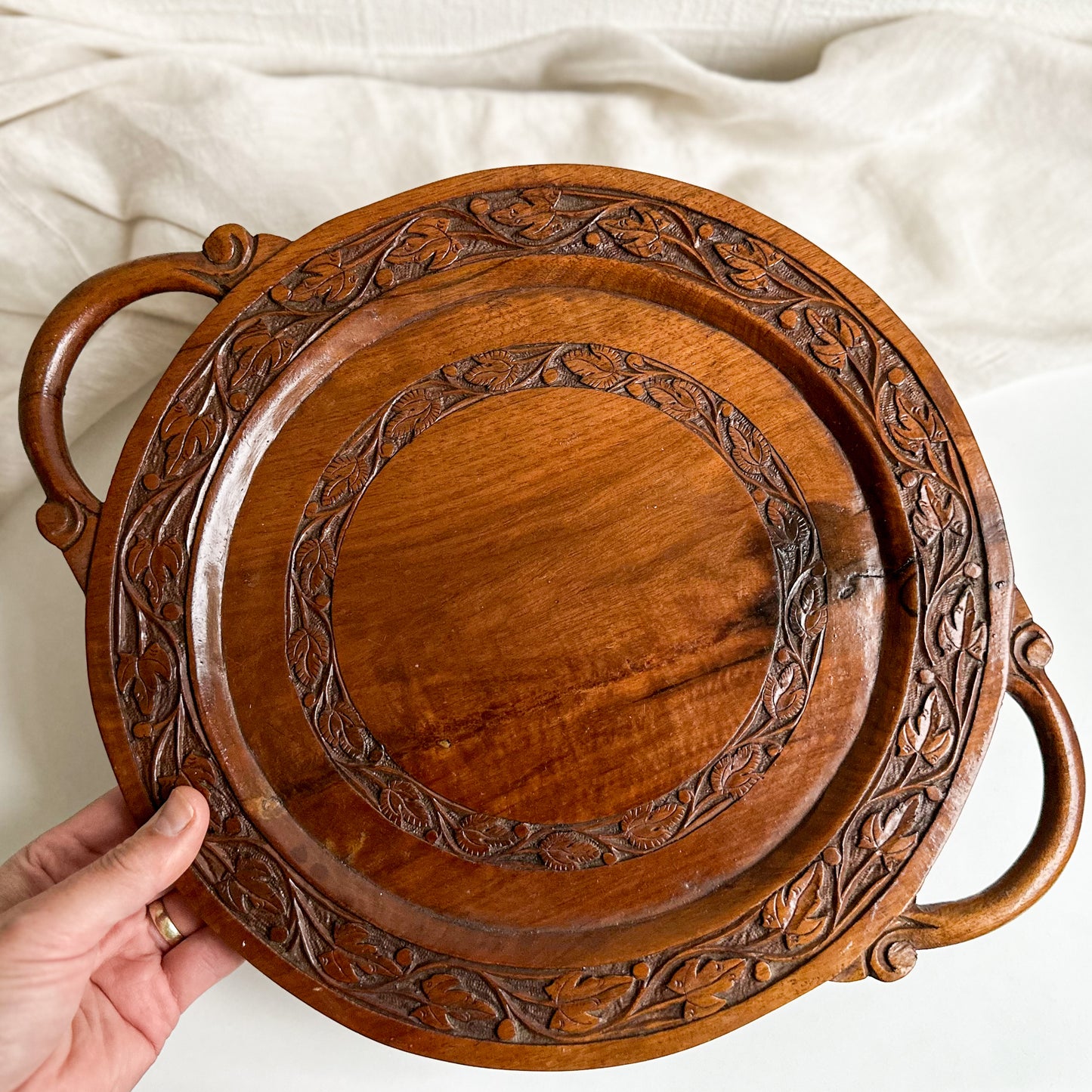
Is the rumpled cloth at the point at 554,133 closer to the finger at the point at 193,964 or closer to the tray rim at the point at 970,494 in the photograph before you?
the tray rim at the point at 970,494

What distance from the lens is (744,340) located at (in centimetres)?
112

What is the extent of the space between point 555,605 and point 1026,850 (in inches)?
26.1

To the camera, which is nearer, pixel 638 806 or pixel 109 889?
pixel 109 889

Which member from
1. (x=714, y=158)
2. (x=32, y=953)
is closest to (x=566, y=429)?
(x=714, y=158)

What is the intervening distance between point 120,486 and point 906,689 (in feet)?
3.22

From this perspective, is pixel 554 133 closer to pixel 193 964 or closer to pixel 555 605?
pixel 555 605

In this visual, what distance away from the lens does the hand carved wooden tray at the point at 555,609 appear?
3.32 ft

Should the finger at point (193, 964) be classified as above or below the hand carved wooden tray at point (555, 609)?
below

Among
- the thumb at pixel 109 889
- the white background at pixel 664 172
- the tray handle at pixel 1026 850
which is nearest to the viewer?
the thumb at pixel 109 889

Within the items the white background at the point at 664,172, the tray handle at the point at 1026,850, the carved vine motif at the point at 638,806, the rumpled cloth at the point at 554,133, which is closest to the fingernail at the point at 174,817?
the carved vine motif at the point at 638,806

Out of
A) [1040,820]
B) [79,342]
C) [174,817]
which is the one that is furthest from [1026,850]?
[79,342]

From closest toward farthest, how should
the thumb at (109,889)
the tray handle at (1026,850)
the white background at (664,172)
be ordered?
the thumb at (109,889), the tray handle at (1026,850), the white background at (664,172)

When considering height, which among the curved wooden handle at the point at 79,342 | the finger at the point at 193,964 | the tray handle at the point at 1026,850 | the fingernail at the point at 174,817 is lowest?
the finger at the point at 193,964

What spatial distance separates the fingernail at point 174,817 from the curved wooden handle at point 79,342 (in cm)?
27
